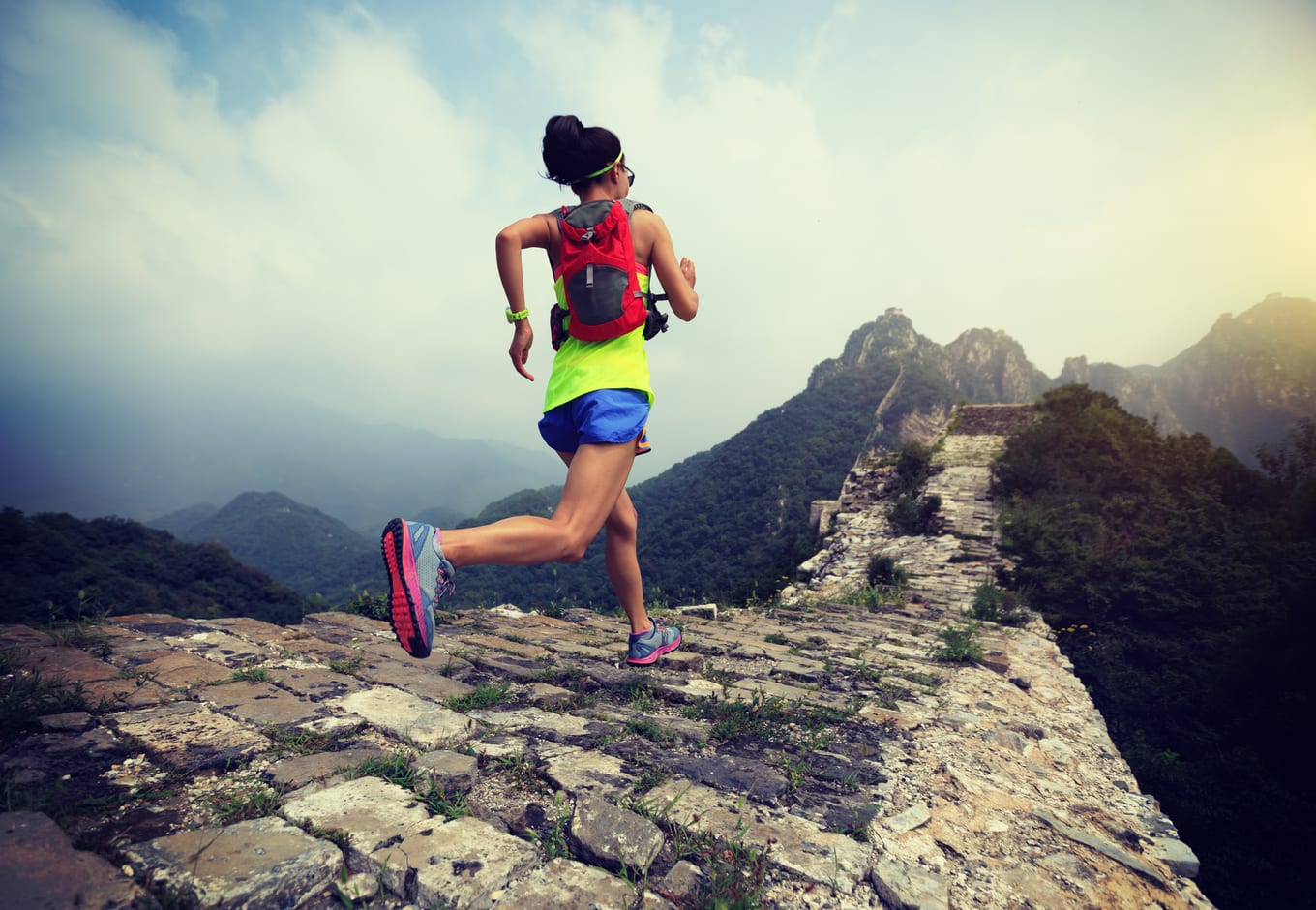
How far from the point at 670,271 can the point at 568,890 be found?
6.84ft

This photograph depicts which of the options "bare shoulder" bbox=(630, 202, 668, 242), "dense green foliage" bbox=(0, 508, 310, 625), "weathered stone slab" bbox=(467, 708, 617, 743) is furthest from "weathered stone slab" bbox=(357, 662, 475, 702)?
"dense green foliage" bbox=(0, 508, 310, 625)

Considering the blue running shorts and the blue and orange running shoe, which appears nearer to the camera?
the blue and orange running shoe

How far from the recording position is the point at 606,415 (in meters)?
2.12

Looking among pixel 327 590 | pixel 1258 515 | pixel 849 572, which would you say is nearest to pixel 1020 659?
pixel 849 572

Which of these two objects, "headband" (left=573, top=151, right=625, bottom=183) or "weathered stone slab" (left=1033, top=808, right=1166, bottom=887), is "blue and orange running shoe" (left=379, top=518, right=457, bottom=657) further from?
"weathered stone slab" (left=1033, top=808, right=1166, bottom=887)

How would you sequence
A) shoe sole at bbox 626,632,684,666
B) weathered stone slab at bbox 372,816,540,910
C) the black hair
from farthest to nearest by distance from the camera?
shoe sole at bbox 626,632,684,666 < the black hair < weathered stone slab at bbox 372,816,540,910

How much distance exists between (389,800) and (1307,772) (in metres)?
5.28

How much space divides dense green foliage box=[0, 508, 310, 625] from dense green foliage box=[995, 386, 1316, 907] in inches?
745

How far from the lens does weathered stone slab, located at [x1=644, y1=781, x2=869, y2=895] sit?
1.28 m

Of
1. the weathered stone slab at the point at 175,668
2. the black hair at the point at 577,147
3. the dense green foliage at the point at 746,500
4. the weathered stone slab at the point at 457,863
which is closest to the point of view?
the weathered stone slab at the point at 457,863

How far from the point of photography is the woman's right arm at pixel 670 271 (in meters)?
2.30

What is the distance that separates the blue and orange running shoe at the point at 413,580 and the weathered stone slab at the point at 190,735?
0.49m

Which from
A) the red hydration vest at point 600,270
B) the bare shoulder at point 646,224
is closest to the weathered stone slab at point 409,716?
the red hydration vest at point 600,270

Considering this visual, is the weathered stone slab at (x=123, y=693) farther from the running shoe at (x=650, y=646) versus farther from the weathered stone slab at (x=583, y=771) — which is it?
the running shoe at (x=650, y=646)
